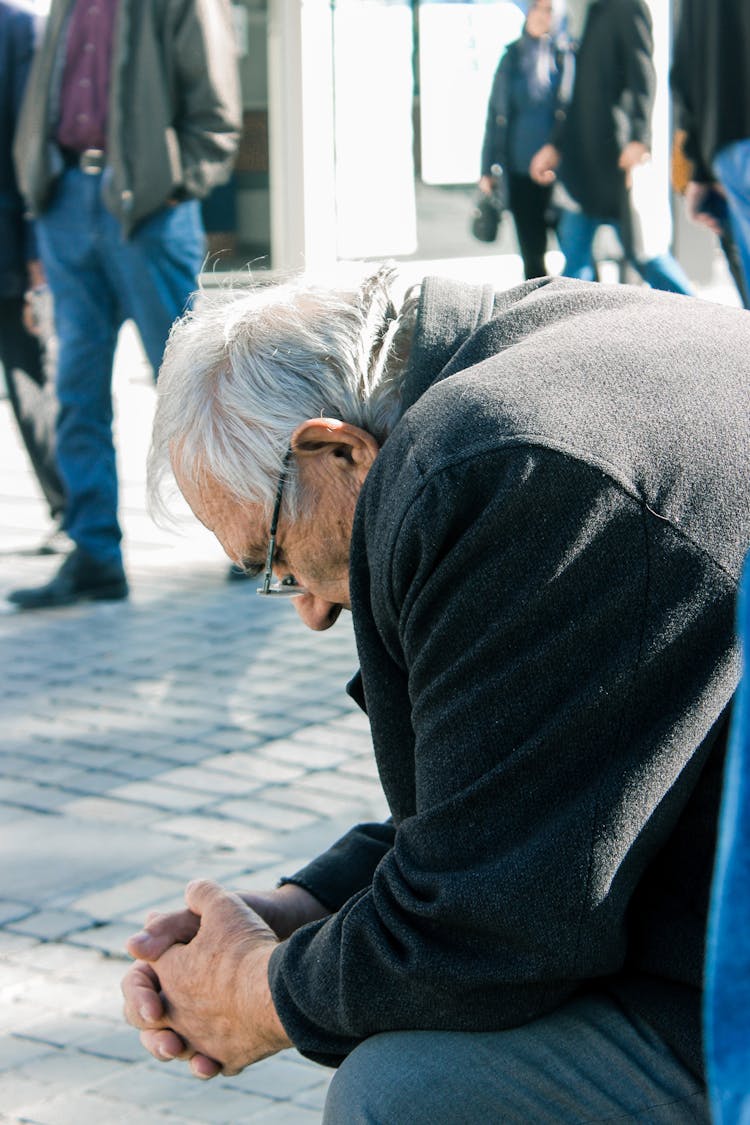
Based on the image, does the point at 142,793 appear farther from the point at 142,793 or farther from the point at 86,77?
the point at 86,77

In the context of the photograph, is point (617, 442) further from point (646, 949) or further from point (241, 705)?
point (241, 705)

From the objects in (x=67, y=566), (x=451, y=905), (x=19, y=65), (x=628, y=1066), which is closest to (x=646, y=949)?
(x=628, y=1066)

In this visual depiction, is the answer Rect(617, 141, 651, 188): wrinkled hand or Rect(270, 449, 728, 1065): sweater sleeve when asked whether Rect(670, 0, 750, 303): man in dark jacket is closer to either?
Rect(617, 141, 651, 188): wrinkled hand

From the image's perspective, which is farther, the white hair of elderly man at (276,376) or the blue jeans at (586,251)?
A: the blue jeans at (586,251)

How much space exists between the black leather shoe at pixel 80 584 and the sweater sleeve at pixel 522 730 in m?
3.92

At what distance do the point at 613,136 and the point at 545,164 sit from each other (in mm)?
571

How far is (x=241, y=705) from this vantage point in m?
4.41

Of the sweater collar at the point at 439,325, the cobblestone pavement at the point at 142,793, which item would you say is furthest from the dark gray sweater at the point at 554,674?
the cobblestone pavement at the point at 142,793

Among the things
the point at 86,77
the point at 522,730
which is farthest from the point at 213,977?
the point at 86,77

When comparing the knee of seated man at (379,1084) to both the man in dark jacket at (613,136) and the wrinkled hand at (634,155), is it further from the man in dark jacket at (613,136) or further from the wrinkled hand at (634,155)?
the wrinkled hand at (634,155)

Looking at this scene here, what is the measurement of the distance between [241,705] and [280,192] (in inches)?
249

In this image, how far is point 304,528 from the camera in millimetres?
1916

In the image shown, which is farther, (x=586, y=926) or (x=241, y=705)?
(x=241, y=705)

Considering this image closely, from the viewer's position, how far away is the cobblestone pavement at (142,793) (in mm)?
2619
